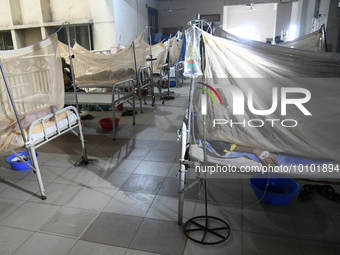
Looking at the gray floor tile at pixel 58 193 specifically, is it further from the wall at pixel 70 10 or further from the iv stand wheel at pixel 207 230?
the wall at pixel 70 10

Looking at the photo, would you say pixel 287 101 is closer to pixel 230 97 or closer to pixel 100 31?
pixel 230 97

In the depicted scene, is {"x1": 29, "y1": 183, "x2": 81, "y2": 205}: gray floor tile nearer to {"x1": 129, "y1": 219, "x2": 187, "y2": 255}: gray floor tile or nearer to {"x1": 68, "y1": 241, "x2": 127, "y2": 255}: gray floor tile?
{"x1": 68, "y1": 241, "x2": 127, "y2": 255}: gray floor tile

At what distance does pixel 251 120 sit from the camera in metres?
2.23

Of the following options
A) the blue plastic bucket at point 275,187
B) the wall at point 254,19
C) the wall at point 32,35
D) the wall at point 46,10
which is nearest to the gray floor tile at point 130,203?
the blue plastic bucket at point 275,187

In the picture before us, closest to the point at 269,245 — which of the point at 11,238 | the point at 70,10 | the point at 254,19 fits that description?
the point at 11,238

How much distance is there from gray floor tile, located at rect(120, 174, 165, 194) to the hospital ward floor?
1 cm

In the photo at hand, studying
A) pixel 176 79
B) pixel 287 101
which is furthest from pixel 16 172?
pixel 176 79

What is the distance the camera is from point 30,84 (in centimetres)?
269

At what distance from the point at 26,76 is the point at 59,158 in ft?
3.75

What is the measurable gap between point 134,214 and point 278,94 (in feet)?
5.25

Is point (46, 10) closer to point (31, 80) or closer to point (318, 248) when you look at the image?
point (31, 80)

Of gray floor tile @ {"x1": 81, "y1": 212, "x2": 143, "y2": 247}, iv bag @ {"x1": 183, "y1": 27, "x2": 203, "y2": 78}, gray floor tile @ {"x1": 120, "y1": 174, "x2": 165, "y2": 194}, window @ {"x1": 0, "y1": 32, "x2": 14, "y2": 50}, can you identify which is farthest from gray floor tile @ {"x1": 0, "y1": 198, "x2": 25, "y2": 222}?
window @ {"x1": 0, "y1": 32, "x2": 14, "y2": 50}

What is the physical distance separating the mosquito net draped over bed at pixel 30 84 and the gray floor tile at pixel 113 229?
3.55 ft

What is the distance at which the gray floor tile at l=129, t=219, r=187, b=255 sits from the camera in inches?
69.9
